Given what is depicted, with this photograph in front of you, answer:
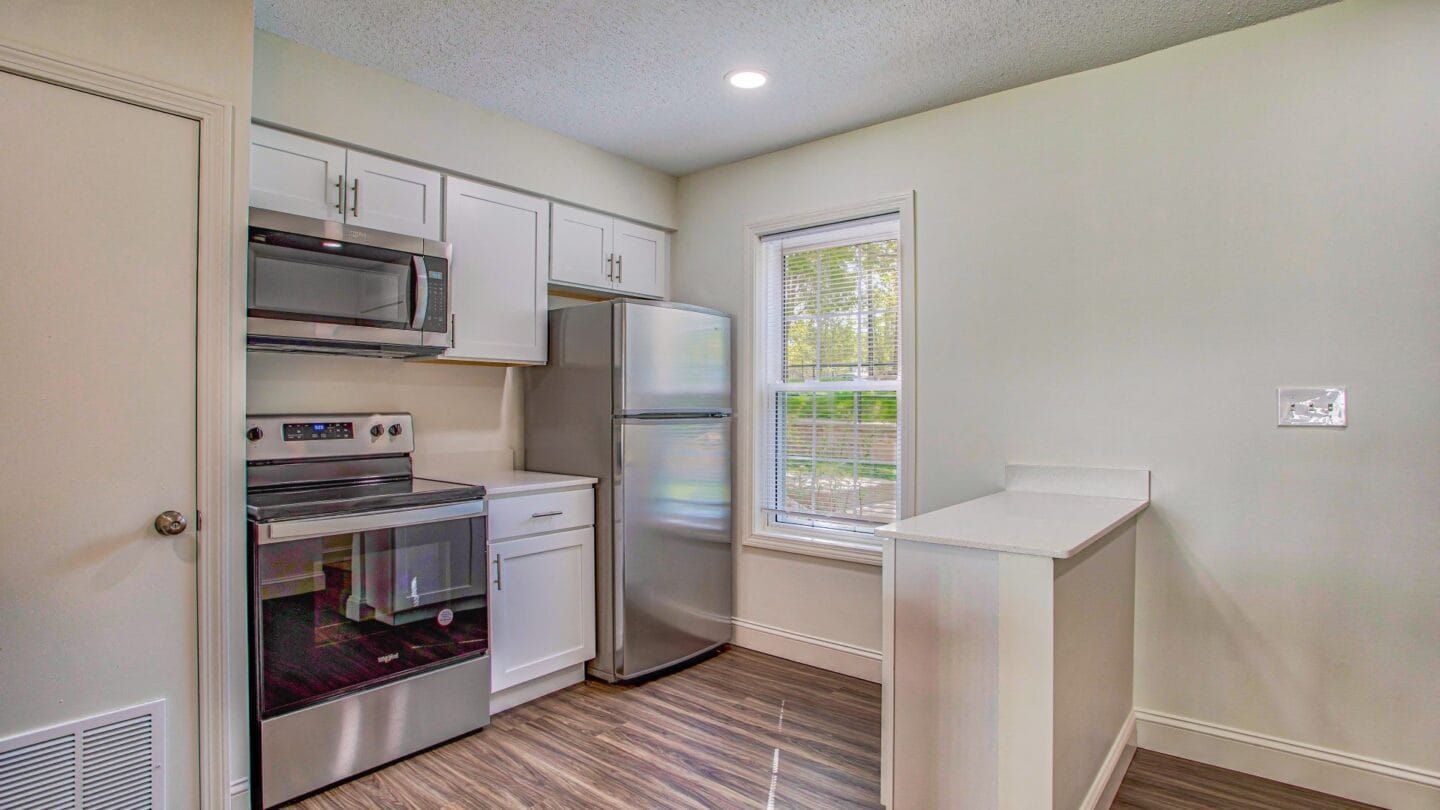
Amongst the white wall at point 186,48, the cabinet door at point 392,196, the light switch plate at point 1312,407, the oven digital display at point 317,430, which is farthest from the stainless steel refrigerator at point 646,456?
the light switch plate at point 1312,407

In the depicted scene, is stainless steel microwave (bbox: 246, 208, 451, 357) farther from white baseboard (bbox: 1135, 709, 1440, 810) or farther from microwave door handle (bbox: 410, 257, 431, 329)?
white baseboard (bbox: 1135, 709, 1440, 810)

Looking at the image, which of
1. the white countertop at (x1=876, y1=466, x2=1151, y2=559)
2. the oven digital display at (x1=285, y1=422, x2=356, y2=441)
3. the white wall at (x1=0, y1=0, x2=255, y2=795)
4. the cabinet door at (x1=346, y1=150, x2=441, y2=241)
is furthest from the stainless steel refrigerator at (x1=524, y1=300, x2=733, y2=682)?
the white wall at (x1=0, y1=0, x2=255, y2=795)

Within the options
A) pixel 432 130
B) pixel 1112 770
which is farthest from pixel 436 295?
pixel 1112 770

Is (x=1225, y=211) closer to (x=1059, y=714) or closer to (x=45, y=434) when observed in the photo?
(x=1059, y=714)

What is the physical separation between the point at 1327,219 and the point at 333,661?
3.50 meters

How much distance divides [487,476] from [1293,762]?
3.15m

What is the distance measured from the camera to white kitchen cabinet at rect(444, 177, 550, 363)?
9.55ft

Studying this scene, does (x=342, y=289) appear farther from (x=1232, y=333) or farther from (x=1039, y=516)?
(x=1232, y=333)

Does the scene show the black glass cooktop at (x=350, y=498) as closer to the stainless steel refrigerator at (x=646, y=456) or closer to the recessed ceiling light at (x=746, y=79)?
the stainless steel refrigerator at (x=646, y=456)

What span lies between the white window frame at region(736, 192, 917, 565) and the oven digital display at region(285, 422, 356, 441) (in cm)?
180

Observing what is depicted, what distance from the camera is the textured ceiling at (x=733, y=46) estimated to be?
2215 mm

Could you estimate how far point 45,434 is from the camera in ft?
5.70

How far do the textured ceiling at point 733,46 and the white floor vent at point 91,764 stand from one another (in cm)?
215

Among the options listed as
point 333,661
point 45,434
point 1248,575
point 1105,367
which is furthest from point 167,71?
point 1248,575
